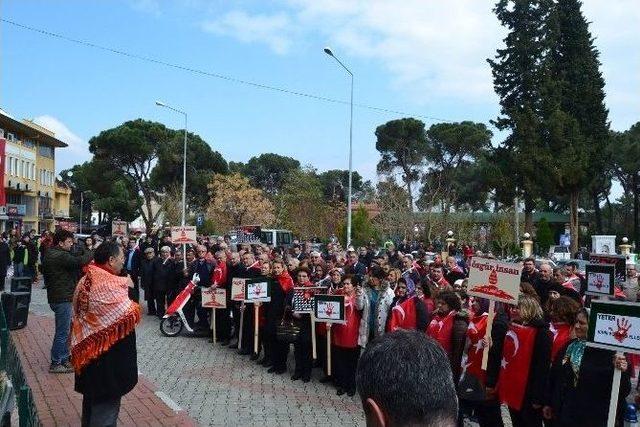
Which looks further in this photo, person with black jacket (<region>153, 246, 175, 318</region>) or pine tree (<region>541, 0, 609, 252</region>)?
pine tree (<region>541, 0, 609, 252</region>)

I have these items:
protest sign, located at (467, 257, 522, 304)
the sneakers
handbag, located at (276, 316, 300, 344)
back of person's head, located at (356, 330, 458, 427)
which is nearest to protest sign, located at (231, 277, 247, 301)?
handbag, located at (276, 316, 300, 344)

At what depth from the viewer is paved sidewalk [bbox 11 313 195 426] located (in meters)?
7.09

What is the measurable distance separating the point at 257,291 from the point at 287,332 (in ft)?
3.19

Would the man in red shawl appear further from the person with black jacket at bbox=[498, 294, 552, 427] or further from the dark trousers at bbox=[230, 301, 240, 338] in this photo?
the dark trousers at bbox=[230, 301, 240, 338]

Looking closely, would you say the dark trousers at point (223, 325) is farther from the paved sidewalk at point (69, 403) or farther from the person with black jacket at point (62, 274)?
the person with black jacket at point (62, 274)

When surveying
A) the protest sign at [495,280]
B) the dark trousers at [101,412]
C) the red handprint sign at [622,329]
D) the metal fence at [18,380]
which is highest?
the protest sign at [495,280]

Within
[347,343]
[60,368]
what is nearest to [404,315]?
[347,343]

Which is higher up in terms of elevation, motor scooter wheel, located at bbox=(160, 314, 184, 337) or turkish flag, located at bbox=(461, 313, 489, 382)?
turkish flag, located at bbox=(461, 313, 489, 382)

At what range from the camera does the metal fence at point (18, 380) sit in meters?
3.87

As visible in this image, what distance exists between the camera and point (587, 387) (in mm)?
5020

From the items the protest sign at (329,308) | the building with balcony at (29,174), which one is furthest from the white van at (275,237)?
the protest sign at (329,308)

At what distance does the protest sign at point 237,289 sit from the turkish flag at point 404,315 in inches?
157

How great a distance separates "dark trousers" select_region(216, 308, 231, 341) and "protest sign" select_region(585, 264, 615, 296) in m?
6.66

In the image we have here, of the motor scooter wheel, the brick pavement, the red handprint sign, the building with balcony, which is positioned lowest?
the brick pavement
